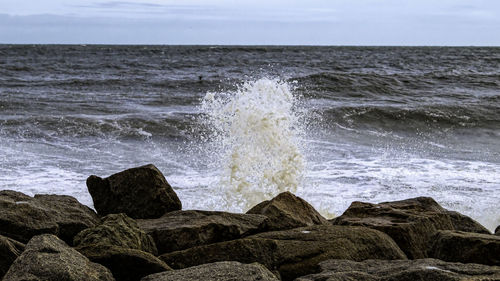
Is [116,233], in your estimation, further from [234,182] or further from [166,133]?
[166,133]

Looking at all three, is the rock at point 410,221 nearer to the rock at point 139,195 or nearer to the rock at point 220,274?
the rock at point 139,195

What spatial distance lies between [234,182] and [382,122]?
685cm

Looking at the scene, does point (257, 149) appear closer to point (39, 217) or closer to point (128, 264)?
point (39, 217)

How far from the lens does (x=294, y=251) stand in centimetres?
331

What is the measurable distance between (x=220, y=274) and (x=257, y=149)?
4368 mm

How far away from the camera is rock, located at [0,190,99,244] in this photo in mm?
3561

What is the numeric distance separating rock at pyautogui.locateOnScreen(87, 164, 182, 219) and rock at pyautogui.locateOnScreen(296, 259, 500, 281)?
1.80 m

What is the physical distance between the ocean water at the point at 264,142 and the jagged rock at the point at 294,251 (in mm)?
2506

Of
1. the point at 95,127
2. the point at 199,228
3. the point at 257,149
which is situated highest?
the point at 199,228

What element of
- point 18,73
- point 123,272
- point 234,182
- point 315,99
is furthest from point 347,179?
point 18,73

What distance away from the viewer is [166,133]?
1078 cm

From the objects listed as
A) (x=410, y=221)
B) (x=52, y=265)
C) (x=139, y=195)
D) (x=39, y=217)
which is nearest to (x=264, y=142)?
(x=139, y=195)

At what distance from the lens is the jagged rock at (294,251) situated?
3.23m

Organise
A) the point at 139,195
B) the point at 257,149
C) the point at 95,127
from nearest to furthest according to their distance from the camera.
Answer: the point at 139,195 → the point at 257,149 → the point at 95,127
